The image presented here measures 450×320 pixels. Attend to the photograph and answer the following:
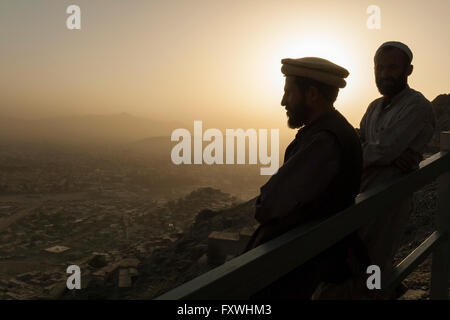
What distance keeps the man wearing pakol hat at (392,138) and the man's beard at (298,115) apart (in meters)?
0.74

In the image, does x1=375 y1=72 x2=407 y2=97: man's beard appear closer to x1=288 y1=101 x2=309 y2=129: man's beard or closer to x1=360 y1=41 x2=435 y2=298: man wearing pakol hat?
x1=360 y1=41 x2=435 y2=298: man wearing pakol hat

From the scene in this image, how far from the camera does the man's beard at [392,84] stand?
2.82m

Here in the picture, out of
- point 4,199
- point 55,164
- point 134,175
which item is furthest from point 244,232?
point 55,164

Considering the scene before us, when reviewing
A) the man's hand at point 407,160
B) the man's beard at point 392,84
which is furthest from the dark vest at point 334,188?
the man's beard at point 392,84

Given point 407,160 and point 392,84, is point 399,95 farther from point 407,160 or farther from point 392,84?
point 407,160

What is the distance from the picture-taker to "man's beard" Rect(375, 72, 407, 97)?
9.24 ft

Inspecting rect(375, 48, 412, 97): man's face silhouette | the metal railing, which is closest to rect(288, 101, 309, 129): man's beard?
the metal railing

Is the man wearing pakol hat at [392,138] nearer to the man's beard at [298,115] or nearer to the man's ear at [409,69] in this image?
the man's ear at [409,69]

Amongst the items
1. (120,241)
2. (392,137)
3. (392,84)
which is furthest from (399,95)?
(120,241)

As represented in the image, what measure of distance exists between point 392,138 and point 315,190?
1.06 meters

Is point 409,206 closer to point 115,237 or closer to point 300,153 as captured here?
point 300,153

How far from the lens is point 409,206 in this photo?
9.02ft

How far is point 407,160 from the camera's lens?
7.86ft
